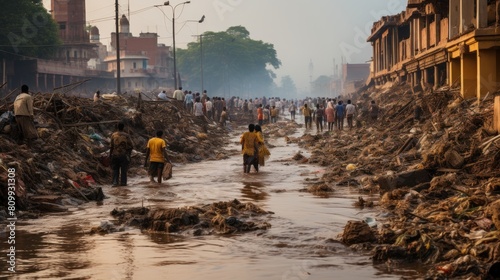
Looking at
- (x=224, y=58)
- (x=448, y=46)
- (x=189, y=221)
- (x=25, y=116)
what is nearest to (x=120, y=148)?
(x=25, y=116)

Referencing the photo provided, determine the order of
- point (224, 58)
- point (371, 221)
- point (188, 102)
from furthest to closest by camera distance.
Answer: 1. point (224, 58)
2. point (188, 102)
3. point (371, 221)

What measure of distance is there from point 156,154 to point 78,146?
365 cm

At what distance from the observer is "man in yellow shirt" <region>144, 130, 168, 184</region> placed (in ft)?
58.9

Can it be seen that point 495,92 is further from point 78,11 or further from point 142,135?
point 78,11

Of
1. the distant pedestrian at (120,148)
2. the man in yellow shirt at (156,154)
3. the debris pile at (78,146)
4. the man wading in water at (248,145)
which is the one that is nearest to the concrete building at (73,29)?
the debris pile at (78,146)

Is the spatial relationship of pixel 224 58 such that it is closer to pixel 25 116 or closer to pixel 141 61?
pixel 141 61

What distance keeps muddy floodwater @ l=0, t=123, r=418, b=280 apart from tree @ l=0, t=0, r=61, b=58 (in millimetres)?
42852

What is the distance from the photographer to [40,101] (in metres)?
21.8

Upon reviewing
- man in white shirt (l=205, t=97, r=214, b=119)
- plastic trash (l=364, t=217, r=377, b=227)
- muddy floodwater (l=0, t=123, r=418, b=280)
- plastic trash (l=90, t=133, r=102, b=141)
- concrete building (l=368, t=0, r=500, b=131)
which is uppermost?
concrete building (l=368, t=0, r=500, b=131)

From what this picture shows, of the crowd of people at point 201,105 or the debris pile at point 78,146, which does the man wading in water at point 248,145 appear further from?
the crowd of people at point 201,105

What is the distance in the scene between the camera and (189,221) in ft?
40.5

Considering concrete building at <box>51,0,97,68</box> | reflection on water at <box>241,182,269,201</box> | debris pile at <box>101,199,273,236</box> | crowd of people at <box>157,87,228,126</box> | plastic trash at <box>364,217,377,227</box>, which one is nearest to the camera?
plastic trash at <box>364,217,377,227</box>

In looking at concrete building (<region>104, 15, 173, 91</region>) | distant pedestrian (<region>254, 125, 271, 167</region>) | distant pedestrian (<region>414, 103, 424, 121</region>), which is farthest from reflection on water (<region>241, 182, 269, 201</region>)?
concrete building (<region>104, 15, 173, 91</region>)

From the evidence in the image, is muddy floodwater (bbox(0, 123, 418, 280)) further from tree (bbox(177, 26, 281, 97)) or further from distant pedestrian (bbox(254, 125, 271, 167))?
tree (bbox(177, 26, 281, 97))
